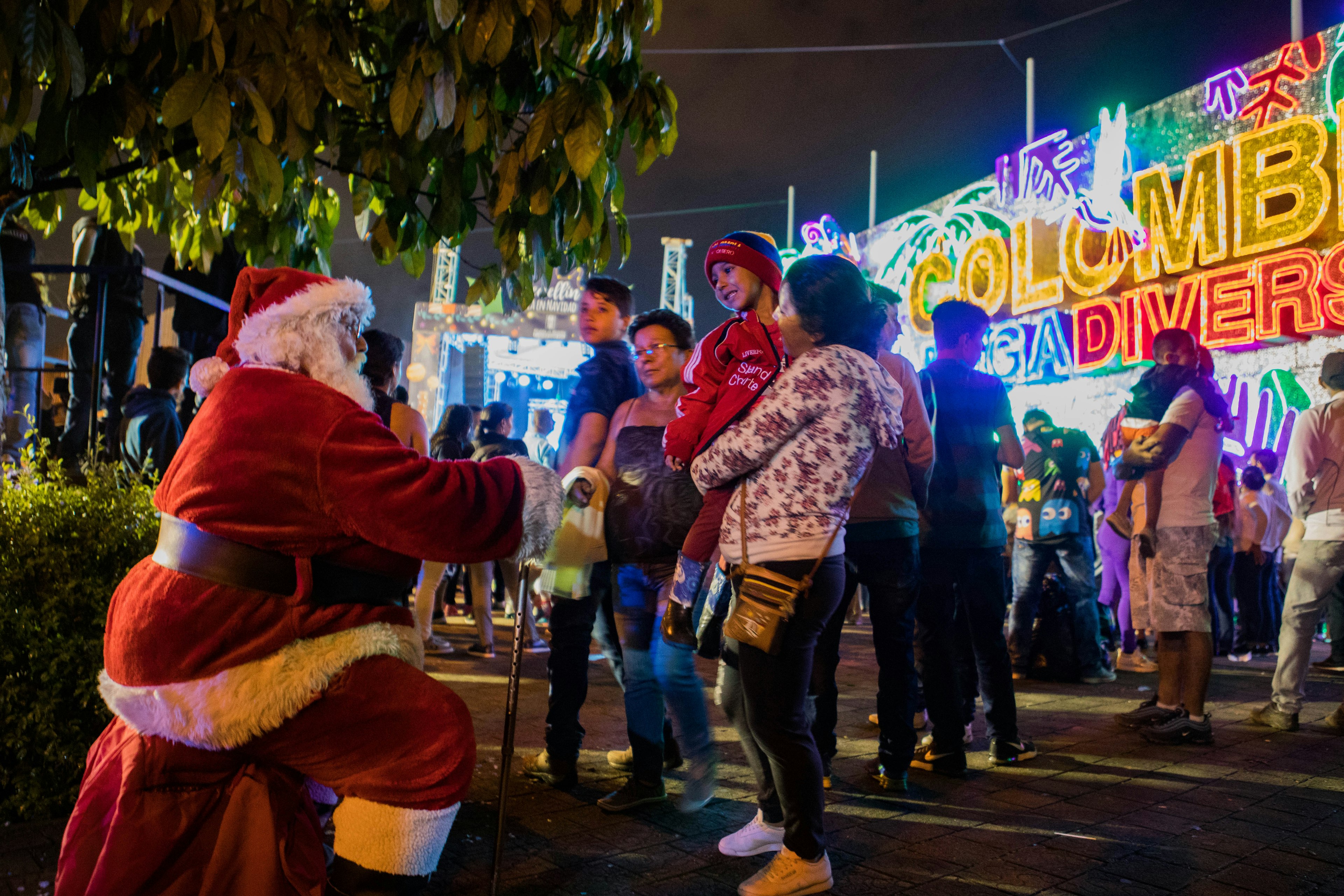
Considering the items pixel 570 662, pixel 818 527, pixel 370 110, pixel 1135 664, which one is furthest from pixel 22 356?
pixel 1135 664

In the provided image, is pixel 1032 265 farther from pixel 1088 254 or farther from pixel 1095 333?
pixel 1095 333

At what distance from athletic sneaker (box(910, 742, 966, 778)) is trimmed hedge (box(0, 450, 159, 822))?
10.5 feet

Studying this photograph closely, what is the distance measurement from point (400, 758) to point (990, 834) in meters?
2.24

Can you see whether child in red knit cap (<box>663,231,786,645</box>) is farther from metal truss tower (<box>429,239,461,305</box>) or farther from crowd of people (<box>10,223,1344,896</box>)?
metal truss tower (<box>429,239,461,305</box>)

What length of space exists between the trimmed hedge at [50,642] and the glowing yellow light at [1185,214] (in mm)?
13111

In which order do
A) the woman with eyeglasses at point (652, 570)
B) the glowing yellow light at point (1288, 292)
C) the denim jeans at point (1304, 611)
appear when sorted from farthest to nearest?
the glowing yellow light at point (1288, 292) < the denim jeans at point (1304, 611) < the woman with eyeglasses at point (652, 570)

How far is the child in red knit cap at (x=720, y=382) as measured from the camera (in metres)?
2.84

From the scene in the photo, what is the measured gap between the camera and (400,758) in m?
1.84

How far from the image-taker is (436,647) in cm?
682

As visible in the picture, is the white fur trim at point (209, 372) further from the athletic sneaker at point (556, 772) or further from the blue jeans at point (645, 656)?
the athletic sneaker at point (556, 772)

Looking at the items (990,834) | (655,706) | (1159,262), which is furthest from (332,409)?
(1159,262)

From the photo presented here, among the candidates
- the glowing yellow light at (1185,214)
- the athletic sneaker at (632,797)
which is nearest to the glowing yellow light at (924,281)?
the glowing yellow light at (1185,214)

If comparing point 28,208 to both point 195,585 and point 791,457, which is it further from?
point 791,457

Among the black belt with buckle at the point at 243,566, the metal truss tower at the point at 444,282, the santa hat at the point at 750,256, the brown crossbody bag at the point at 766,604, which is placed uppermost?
the metal truss tower at the point at 444,282
